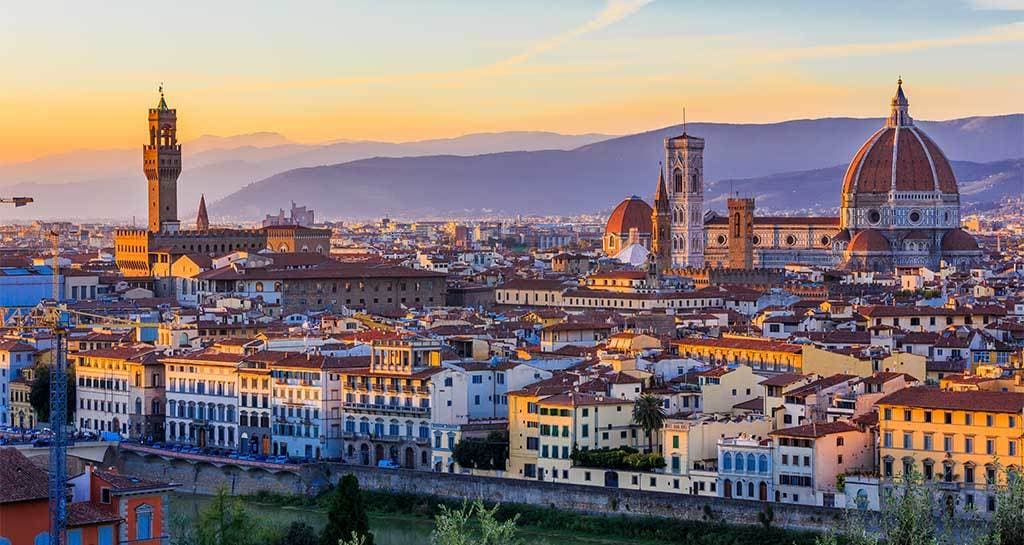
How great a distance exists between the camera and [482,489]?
41.1m

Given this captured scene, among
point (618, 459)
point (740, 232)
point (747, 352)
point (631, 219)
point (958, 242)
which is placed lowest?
point (618, 459)

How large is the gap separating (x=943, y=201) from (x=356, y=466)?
249ft

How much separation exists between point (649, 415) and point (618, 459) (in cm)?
110

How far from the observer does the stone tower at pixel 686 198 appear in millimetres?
123562

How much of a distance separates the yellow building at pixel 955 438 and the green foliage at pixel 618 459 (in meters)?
4.24

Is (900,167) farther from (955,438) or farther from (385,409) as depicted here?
(955,438)


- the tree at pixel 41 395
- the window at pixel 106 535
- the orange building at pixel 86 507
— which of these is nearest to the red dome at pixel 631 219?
the tree at pixel 41 395

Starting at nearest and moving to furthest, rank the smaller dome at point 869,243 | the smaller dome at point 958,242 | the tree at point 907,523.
→ 1. the tree at point 907,523
2. the smaller dome at point 869,243
3. the smaller dome at point 958,242

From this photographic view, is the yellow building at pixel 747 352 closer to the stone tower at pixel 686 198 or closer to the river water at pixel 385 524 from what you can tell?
the river water at pixel 385 524

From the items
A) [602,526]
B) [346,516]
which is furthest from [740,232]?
[346,516]

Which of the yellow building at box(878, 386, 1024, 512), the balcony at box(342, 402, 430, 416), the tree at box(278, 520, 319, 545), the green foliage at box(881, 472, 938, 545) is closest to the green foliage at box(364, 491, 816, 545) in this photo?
the yellow building at box(878, 386, 1024, 512)

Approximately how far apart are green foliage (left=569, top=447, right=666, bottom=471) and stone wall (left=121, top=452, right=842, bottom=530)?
68 cm

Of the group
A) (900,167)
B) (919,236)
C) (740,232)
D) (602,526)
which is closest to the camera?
(602,526)

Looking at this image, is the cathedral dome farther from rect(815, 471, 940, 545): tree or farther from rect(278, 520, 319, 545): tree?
rect(815, 471, 940, 545): tree
